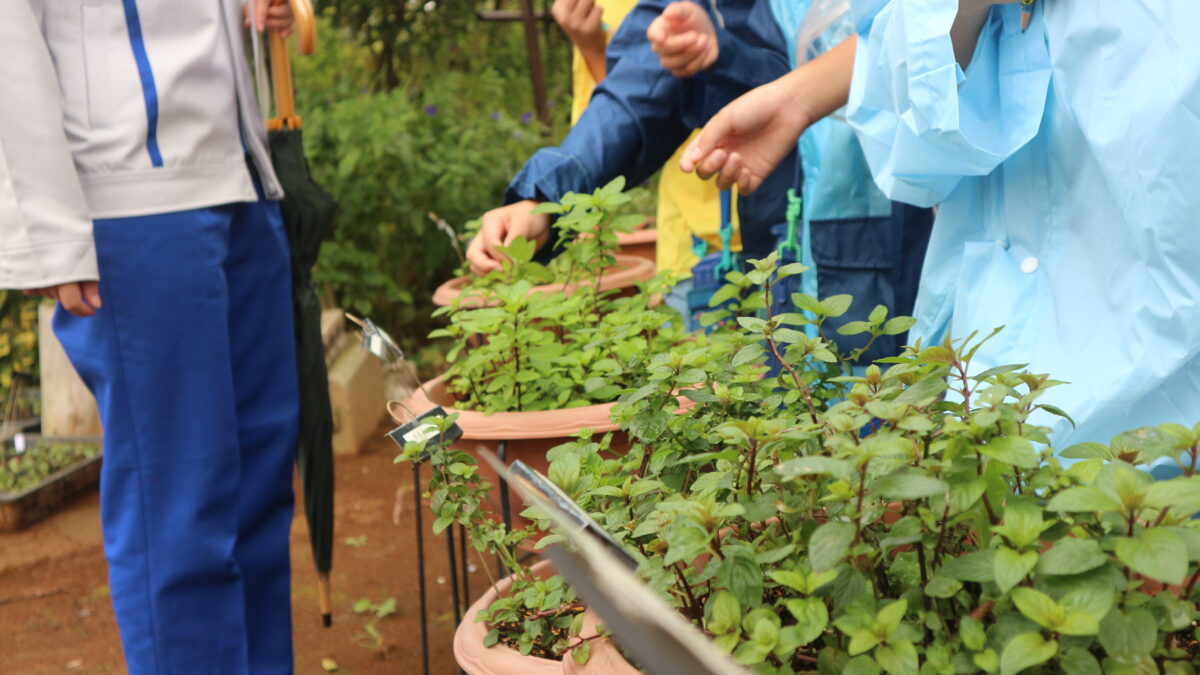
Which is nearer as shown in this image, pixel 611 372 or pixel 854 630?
pixel 854 630

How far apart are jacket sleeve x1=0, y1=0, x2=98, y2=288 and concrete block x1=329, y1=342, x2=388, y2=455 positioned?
2.38 m

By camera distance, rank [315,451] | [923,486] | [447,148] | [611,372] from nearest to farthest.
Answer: [923,486] → [611,372] → [315,451] → [447,148]

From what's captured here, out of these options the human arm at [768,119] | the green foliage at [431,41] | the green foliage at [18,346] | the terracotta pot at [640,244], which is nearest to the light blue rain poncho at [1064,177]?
the human arm at [768,119]

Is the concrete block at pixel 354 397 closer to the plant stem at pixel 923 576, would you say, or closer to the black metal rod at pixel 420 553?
the black metal rod at pixel 420 553

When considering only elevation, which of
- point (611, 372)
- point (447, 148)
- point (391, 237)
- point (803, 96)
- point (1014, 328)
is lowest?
point (391, 237)

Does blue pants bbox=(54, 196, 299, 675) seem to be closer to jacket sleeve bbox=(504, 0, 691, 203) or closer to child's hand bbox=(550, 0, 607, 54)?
jacket sleeve bbox=(504, 0, 691, 203)

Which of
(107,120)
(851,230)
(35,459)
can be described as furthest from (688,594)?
(35,459)

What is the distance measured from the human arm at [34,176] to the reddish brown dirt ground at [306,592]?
1.37 metres

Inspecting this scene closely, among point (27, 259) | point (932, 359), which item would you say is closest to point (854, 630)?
point (932, 359)

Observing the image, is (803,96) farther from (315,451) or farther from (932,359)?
(315,451)

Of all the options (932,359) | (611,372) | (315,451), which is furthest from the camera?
(315,451)

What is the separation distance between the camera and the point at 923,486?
67 cm

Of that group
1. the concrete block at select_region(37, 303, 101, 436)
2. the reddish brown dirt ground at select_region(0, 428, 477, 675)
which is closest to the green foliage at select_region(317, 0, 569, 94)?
the concrete block at select_region(37, 303, 101, 436)

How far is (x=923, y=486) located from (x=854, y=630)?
0.32 feet
